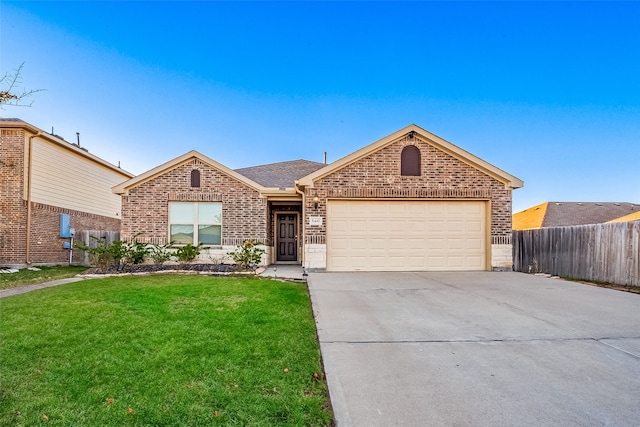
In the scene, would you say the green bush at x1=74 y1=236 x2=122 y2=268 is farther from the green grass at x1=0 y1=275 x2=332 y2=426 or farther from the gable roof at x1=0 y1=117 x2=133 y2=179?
Result: the gable roof at x1=0 y1=117 x2=133 y2=179

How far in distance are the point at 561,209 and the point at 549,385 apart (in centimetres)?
2849

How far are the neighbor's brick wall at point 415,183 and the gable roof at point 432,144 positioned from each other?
0.13 metres

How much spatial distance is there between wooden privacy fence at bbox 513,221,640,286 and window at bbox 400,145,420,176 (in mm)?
4670

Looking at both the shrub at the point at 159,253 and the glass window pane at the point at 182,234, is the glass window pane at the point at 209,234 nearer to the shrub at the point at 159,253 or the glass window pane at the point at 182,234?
the glass window pane at the point at 182,234

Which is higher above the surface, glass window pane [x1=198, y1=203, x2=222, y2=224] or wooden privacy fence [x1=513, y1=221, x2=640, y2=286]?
glass window pane [x1=198, y1=203, x2=222, y2=224]

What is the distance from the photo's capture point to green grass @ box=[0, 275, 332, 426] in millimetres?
2520

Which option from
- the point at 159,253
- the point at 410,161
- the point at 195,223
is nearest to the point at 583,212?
the point at 410,161

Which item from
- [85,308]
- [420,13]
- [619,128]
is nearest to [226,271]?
[85,308]

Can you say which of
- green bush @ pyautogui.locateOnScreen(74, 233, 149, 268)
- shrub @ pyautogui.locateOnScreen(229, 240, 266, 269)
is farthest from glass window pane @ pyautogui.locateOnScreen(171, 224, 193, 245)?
shrub @ pyautogui.locateOnScreen(229, 240, 266, 269)

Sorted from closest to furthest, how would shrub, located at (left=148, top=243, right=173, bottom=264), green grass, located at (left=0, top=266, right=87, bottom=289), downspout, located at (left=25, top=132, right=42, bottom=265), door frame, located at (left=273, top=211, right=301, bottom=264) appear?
green grass, located at (left=0, top=266, right=87, bottom=289) < shrub, located at (left=148, top=243, right=173, bottom=264) < downspout, located at (left=25, top=132, right=42, bottom=265) < door frame, located at (left=273, top=211, right=301, bottom=264)

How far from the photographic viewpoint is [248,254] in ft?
37.2

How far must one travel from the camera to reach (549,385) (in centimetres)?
296

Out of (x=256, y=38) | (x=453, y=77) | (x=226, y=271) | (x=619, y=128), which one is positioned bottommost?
(x=226, y=271)

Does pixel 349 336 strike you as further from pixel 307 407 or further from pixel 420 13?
pixel 420 13
